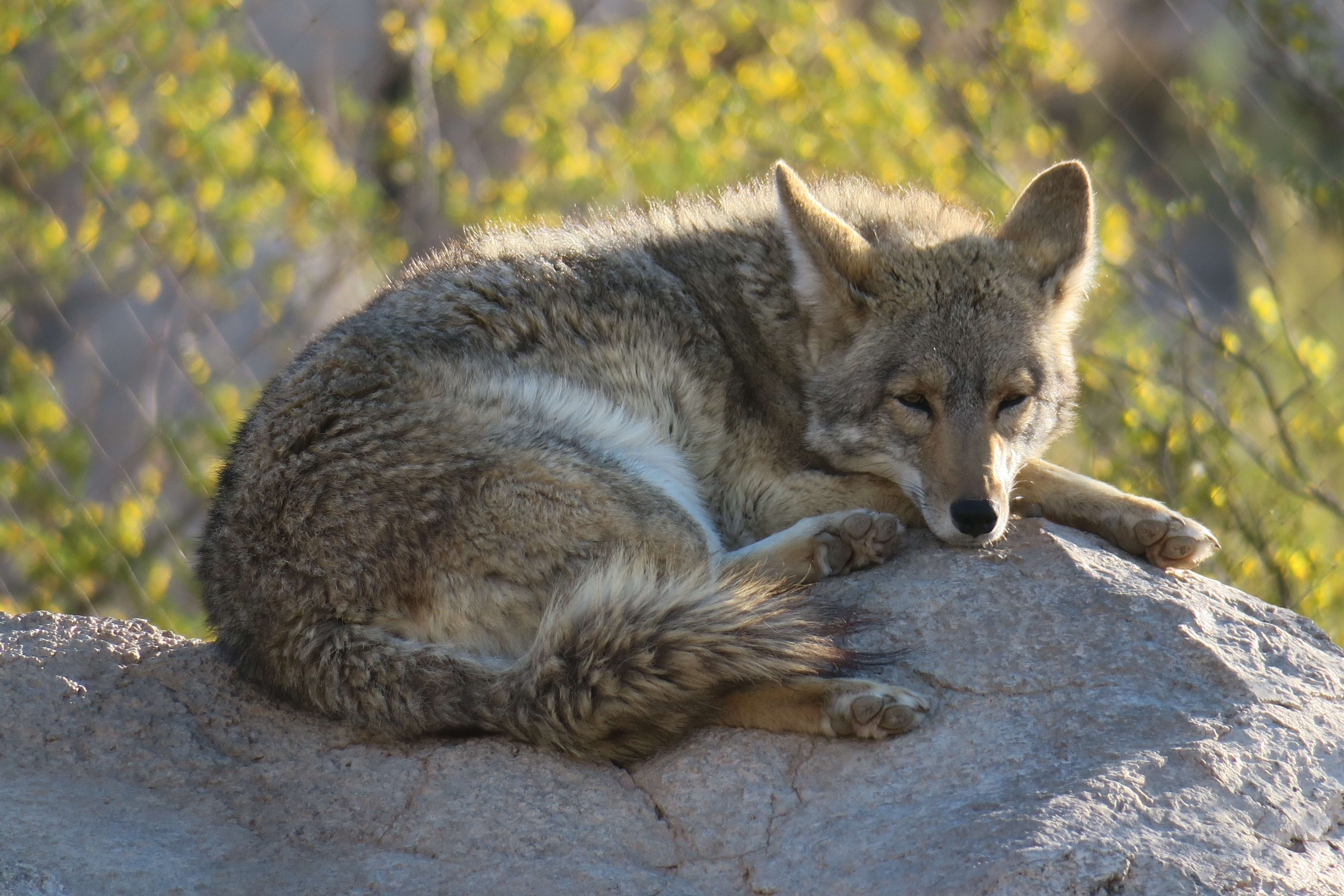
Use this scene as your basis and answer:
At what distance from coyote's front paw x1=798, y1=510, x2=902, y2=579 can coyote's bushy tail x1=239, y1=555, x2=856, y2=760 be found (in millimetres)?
493

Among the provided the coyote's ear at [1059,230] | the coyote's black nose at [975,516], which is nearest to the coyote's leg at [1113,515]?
the coyote's black nose at [975,516]

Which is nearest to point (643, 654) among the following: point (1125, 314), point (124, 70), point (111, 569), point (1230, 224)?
point (1125, 314)

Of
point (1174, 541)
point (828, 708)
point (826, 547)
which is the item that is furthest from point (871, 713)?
point (1174, 541)

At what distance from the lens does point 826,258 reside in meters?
4.40

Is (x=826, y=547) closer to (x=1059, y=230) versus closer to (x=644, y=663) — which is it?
(x=644, y=663)

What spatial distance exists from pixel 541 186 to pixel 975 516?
542cm

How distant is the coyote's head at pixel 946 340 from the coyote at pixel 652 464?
11mm

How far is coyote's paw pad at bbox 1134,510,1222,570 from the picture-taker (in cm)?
400

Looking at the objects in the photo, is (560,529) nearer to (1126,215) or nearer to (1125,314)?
(1126,215)

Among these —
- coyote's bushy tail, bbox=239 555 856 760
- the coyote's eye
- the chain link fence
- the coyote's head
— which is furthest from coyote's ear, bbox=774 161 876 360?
the chain link fence

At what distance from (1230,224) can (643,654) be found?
32.5ft

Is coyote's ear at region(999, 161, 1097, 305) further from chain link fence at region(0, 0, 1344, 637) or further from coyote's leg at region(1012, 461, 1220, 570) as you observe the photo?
chain link fence at region(0, 0, 1344, 637)

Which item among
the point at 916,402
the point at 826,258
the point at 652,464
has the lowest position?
the point at 916,402

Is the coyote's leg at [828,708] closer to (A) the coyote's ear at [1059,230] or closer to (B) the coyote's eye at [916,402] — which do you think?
(B) the coyote's eye at [916,402]
